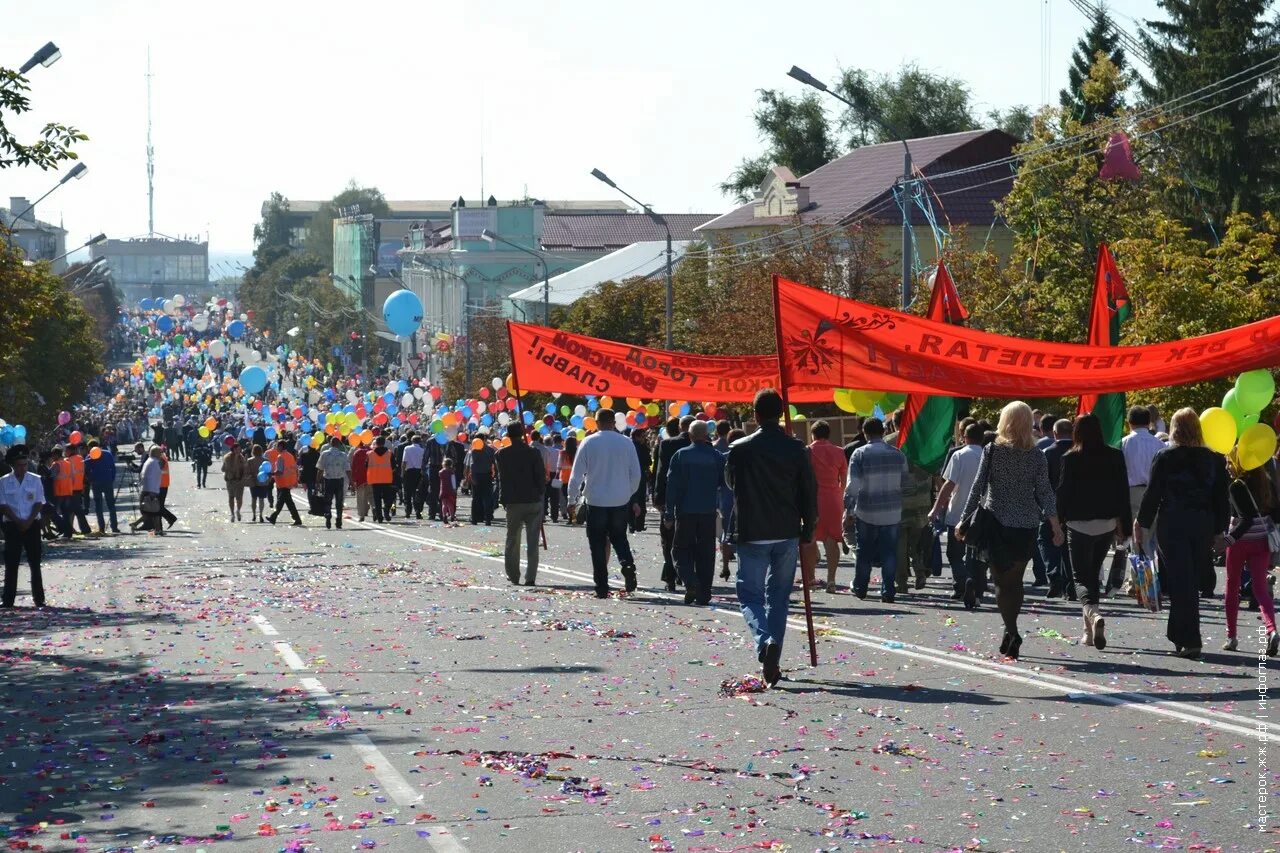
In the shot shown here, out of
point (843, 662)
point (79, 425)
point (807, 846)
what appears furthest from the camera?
point (79, 425)

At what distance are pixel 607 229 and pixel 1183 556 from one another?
10696 cm

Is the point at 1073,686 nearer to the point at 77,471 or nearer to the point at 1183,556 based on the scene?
the point at 1183,556

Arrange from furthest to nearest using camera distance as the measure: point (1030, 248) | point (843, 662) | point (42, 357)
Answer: point (42, 357) < point (1030, 248) < point (843, 662)

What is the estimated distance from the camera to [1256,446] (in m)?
14.1

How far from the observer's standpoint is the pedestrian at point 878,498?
17.0 metres

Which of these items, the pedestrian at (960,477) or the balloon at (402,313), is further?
the balloon at (402,313)

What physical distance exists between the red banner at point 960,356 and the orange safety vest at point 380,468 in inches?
837

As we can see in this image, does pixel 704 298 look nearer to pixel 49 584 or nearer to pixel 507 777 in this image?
pixel 49 584

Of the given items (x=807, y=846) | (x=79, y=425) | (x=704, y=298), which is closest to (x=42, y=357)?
(x=79, y=425)

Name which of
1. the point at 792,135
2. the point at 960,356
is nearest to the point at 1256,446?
the point at 960,356

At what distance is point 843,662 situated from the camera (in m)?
12.4

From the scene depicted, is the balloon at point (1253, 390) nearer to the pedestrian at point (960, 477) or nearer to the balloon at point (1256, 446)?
the balloon at point (1256, 446)

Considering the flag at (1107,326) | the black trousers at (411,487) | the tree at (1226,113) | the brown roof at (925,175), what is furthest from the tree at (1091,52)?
the flag at (1107,326)

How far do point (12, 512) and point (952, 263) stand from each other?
32753mm
